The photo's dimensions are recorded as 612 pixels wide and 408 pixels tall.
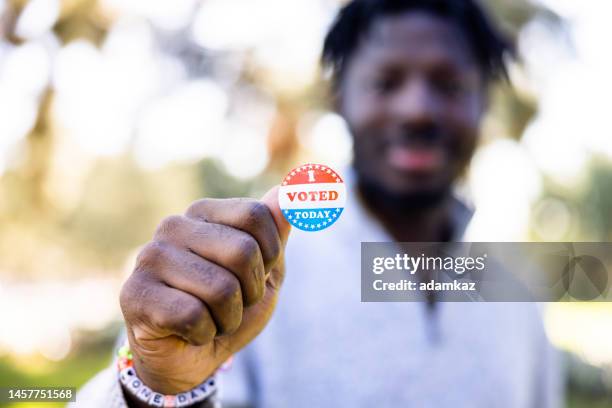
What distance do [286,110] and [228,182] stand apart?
533 cm

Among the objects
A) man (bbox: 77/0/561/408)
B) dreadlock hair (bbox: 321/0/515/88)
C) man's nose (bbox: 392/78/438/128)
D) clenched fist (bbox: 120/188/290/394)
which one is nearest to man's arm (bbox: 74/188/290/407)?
clenched fist (bbox: 120/188/290/394)

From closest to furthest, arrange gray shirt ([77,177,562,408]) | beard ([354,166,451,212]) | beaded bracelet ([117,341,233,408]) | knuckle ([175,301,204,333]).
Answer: knuckle ([175,301,204,333])
beaded bracelet ([117,341,233,408])
gray shirt ([77,177,562,408])
beard ([354,166,451,212])

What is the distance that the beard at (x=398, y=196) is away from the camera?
143 cm

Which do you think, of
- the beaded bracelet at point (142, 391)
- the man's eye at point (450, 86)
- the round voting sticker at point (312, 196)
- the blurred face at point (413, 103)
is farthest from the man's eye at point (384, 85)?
the beaded bracelet at point (142, 391)

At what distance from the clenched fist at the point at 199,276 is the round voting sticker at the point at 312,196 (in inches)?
0.8

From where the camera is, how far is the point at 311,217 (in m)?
0.75

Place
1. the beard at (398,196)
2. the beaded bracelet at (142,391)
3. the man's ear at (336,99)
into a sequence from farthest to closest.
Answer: the man's ear at (336,99), the beard at (398,196), the beaded bracelet at (142,391)

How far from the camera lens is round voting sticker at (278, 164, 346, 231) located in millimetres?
728

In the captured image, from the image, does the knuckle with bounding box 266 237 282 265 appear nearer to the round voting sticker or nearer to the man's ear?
the round voting sticker

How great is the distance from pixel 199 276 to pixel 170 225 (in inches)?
3.4

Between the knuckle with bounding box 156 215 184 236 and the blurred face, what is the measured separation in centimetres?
78

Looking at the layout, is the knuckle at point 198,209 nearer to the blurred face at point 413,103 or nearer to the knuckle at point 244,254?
the knuckle at point 244,254

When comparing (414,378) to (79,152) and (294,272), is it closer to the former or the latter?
(294,272)

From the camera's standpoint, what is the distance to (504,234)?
5.05 ft
